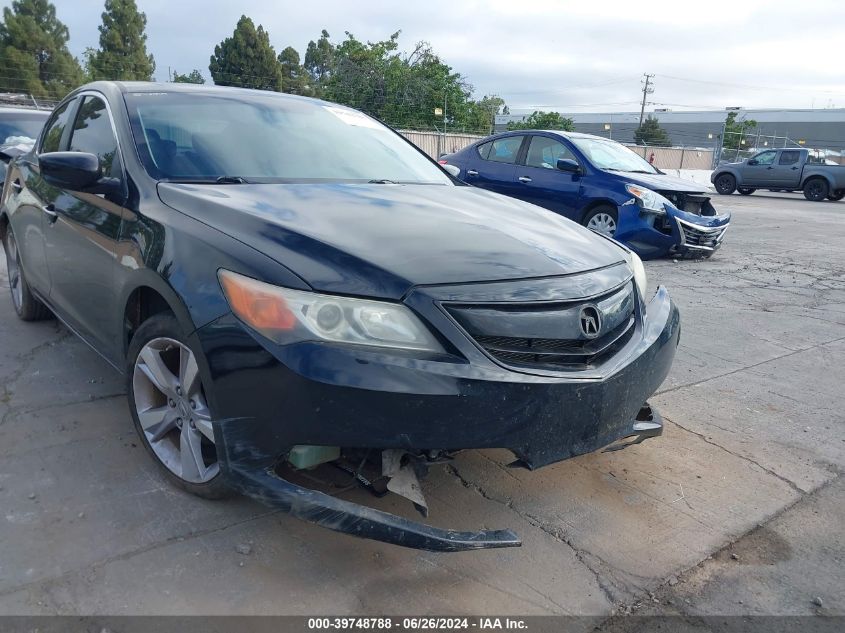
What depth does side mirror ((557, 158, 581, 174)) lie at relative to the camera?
879 centimetres

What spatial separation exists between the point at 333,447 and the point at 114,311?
136 cm

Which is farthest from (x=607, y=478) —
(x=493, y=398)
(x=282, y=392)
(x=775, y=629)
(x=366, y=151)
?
(x=366, y=151)

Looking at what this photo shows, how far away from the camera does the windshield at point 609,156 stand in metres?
8.95

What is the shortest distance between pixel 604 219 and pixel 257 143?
20.4 feet

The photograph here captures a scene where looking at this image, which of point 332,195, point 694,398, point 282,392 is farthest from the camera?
point 694,398

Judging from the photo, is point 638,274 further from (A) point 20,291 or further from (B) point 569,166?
(B) point 569,166

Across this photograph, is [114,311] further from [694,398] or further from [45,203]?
[694,398]

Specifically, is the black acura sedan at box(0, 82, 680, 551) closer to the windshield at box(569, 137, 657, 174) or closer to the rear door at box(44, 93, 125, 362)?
the rear door at box(44, 93, 125, 362)

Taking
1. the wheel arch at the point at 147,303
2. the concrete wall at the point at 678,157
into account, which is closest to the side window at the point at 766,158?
the concrete wall at the point at 678,157

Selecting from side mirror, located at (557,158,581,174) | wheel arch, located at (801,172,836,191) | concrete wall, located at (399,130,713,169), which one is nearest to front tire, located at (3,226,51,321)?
side mirror, located at (557,158,581,174)

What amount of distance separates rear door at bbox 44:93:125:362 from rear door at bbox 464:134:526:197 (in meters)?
6.57

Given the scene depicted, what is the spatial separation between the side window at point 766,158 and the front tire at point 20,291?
23.7m

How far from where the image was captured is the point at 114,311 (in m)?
2.86

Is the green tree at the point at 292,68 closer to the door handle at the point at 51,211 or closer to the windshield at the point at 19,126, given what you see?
the windshield at the point at 19,126
